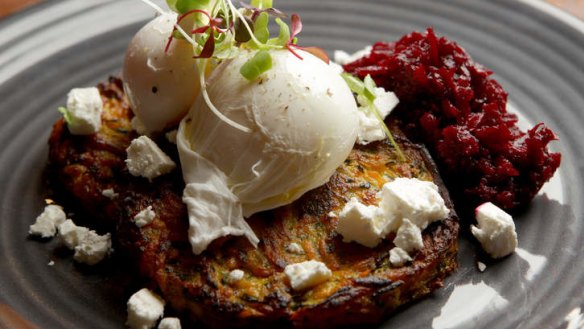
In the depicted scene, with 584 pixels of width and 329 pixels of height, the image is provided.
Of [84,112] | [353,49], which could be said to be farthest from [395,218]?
[353,49]

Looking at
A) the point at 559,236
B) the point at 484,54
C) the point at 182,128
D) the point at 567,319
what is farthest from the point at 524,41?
the point at 182,128

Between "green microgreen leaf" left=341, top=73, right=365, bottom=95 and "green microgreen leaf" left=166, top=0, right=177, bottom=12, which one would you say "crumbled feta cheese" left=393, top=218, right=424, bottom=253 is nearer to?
"green microgreen leaf" left=341, top=73, right=365, bottom=95

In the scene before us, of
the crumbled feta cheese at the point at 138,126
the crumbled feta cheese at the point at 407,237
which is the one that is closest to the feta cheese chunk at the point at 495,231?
the crumbled feta cheese at the point at 407,237

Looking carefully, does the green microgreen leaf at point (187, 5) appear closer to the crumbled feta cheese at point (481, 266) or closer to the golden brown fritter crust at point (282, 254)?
the golden brown fritter crust at point (282, 254)

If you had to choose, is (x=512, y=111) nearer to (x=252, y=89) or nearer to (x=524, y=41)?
(x=524, y=41)

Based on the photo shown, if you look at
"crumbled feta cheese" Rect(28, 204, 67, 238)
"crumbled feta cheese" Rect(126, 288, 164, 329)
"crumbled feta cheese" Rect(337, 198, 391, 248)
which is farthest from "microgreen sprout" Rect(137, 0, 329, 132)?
"crumbled feta cheese" Rect(28, 204, 67, 238)
